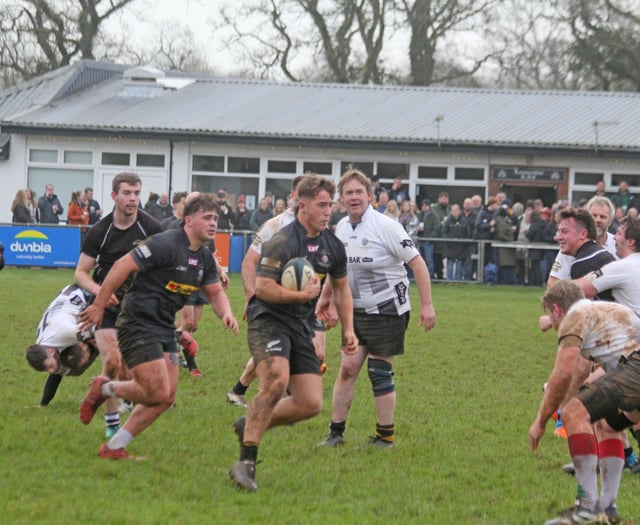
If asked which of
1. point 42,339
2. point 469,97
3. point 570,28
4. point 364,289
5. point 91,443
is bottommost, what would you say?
point 91,443

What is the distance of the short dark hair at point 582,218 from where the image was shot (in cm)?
815

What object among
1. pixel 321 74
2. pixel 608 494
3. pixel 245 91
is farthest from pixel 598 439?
pixel 321 74

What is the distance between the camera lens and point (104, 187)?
33.2 m

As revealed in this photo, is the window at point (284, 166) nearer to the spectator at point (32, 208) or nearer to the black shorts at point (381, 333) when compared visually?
the spectator at point (32, 208)

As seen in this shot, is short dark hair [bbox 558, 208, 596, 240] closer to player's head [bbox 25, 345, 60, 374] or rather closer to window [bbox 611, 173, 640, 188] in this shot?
player's head [bbox 25, 345, 60, 374]

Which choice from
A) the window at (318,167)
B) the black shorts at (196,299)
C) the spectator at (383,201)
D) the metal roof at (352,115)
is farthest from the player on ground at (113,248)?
the window at (318,167)

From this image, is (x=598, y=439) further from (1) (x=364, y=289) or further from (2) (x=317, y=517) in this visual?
(1) (x=364, y=289)

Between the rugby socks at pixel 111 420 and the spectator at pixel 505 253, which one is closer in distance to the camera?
the rugby socks at pixel 111 420

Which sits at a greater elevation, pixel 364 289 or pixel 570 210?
pixel 570 210

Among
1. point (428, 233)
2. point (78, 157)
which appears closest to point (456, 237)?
point (428, 233)

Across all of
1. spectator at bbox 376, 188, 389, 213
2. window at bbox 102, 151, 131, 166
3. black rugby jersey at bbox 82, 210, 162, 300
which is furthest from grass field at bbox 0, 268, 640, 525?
window at bbox 102, 151, 131, 166

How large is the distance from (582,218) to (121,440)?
3717mm

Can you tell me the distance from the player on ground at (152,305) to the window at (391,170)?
79.1 feet

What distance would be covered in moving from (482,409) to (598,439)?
3536 mm
